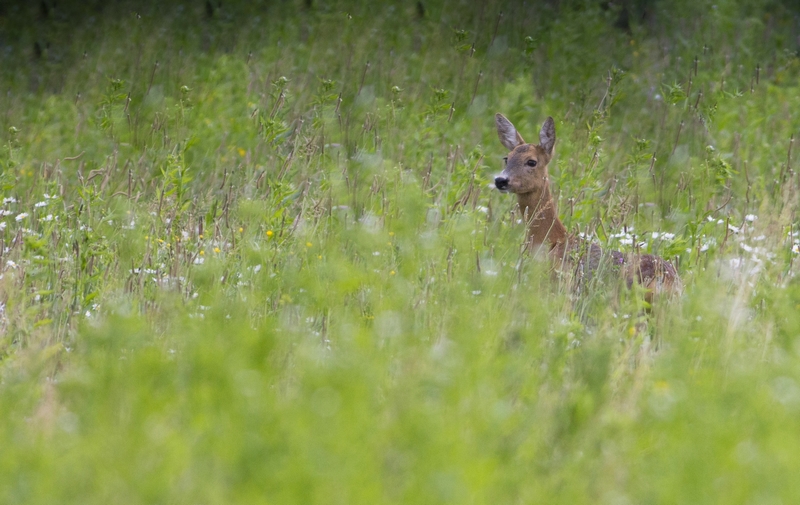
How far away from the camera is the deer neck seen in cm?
639

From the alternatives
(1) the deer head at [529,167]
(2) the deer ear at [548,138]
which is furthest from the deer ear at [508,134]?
(2) the deer ear at [548,138]

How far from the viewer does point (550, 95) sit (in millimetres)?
10805

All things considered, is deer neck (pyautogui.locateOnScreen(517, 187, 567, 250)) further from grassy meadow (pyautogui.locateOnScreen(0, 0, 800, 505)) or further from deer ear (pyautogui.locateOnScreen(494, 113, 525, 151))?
deer ear (pyautogui.locateOnScreen(494, 113, 525, 151))

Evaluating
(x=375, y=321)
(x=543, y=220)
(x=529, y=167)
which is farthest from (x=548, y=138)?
(x=375, y=321)

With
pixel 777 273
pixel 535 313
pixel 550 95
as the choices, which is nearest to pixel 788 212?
pixel 777 273

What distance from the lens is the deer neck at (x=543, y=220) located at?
6.39 m

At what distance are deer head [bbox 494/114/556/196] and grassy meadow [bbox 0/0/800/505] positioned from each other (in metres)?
0.27

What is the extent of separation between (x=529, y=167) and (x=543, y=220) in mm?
451

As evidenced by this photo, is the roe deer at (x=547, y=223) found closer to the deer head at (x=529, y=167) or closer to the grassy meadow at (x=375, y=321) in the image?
the deer head at (x=529, y=167)

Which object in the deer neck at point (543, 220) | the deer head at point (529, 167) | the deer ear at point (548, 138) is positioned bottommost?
the deer neck at point (543, 220)

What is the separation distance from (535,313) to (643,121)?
658 cm

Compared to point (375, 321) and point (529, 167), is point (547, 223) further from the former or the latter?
point (375, 321)

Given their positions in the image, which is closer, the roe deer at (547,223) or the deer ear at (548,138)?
the roe deer at (547,223)

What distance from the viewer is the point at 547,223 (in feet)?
21.9
